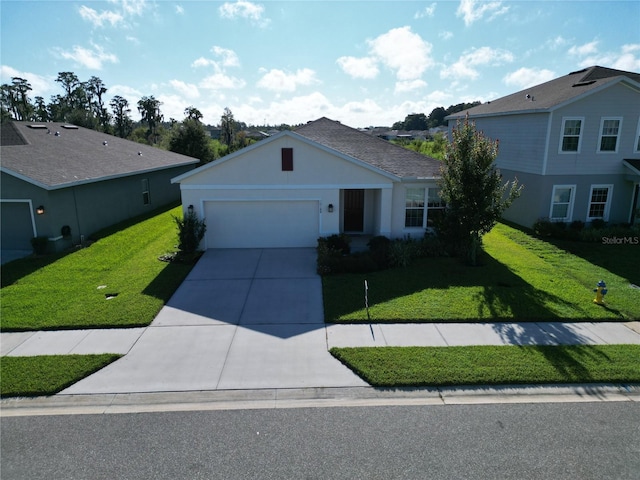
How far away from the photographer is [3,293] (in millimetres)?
12211

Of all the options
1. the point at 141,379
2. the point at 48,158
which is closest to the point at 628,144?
the point at 141,379

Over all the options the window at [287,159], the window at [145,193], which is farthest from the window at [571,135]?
the window at [145,193]

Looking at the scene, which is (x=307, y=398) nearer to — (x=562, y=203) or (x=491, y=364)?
(x=491, y=364)

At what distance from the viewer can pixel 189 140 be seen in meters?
39.3

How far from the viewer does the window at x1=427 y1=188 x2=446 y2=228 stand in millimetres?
16844

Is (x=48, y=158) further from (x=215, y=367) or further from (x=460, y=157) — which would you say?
(x=460, y=157)

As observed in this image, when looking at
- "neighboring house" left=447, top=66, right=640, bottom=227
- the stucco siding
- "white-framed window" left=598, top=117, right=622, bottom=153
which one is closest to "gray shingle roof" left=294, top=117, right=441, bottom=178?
"neighboring house" left=447, top=66, right=640, bottom=227

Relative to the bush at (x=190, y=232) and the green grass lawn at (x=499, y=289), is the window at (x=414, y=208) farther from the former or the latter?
the bush at (x=190, y=232)

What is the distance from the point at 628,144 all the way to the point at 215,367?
804 inches

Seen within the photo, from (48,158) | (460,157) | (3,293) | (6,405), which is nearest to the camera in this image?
(6,405)

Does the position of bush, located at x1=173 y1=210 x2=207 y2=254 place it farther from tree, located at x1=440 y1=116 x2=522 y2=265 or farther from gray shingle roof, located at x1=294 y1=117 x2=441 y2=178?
tree, located at x1=440 y1=116 x2=522 y2=265

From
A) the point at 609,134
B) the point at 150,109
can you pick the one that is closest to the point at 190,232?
the point at 609,134

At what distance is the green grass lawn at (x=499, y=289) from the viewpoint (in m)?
10.7

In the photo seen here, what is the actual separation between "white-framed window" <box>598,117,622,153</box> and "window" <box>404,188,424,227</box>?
29.9 feet
